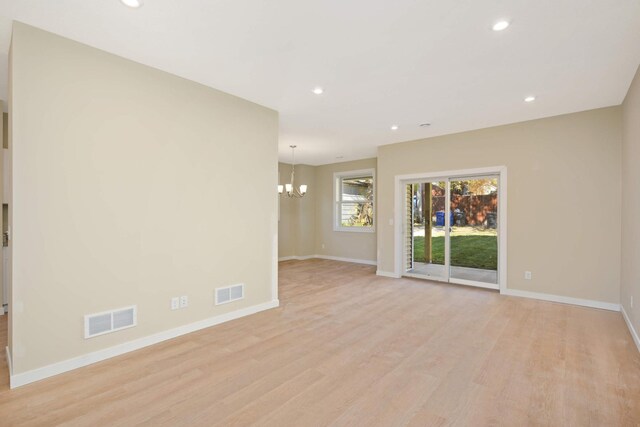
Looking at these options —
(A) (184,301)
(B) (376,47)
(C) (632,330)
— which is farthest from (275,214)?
(C) (632,330)

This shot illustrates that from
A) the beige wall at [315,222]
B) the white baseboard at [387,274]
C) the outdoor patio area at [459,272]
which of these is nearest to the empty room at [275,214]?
the outdoor patio area at [459,272]

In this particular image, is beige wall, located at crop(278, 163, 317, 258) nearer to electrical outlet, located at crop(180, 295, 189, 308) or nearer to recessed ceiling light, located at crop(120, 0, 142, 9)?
electrical outlet, located at crop(180, 295, 189, 308)

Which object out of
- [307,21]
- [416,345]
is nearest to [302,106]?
[307,21]

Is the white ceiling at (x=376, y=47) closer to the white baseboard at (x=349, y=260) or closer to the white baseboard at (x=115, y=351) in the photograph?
the white baseboard at (x=115, y=351)

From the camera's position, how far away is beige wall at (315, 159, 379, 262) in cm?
780

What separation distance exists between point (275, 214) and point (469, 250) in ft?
12.5

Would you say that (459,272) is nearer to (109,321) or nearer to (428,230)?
(428,230)

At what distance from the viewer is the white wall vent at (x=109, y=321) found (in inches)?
102

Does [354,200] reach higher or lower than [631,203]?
higher

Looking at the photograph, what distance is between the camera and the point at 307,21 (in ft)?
7.46

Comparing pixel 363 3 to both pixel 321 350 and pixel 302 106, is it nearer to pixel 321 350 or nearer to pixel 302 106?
pixel 302 106

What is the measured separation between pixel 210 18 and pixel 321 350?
2915 mm

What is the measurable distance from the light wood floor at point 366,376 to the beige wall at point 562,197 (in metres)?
0.65

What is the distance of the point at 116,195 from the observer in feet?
8.99
